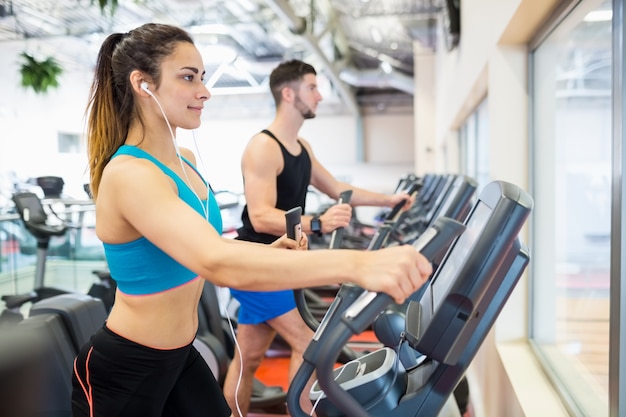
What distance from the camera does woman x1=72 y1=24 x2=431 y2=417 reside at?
121 cm

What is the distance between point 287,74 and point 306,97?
12cm

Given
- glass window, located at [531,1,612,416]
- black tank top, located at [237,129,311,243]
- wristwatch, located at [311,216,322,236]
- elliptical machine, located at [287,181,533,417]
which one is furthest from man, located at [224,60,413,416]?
elliptical machine, located at [287,181,533,417]

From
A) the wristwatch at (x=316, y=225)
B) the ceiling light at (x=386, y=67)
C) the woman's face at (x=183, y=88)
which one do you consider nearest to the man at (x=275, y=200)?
the wristwatch at (x=316, y=225)

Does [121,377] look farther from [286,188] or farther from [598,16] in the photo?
[598,16]

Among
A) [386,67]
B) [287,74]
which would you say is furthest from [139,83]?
[386,67]

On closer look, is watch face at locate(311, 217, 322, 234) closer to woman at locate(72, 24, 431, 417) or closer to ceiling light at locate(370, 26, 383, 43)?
woman at locate(72, 24, 431, 417)

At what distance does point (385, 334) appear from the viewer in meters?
1.66

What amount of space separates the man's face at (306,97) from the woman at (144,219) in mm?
1063

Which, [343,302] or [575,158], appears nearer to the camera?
[343,302]

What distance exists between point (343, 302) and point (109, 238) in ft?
1.89

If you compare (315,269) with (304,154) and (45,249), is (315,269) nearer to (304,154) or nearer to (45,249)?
(304,154)

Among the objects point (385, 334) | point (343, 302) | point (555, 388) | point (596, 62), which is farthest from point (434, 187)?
point (343, 302)

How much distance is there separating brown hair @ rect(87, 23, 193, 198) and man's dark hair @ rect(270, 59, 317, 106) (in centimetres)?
106

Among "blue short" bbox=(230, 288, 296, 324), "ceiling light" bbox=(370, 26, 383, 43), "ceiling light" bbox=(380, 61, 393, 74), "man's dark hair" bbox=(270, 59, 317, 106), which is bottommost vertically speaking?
"blue short" bbox=(230, 288, 296, 324)
